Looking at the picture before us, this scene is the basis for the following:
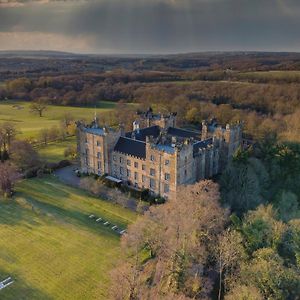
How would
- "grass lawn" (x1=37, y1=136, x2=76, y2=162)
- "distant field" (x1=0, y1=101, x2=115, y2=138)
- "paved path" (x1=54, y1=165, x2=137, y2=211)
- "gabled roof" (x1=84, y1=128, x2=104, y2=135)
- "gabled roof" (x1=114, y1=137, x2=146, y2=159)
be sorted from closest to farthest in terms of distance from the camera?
"paved path" (x1=54, y1=165, x2=137, y2=211)
"gabled roof" (x1=114, y1=137, x2=146, y2=159)
"gabled roof" (x1=84, y1=128, x2=104, y2=135)
"grass lawn" (x1=37, y1=136, x2=76, y2=162)
"distant field" (x1=0, y1=101, x2=115, y2=138)

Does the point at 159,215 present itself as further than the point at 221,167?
No

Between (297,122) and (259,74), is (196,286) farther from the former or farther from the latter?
(259,74)

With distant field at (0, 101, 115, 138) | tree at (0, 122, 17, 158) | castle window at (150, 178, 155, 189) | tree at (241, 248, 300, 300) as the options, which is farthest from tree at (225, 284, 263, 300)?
distant field at (0, 101, 115, 138)

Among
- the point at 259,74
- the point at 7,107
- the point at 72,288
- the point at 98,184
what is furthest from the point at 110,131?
the point at 259,74

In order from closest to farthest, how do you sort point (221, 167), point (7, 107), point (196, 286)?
point (196, 286)
point (221, 167)
point (7, 107)

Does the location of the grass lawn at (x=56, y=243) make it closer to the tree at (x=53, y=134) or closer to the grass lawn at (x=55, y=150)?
the grass lawn at (x=55, y=150)

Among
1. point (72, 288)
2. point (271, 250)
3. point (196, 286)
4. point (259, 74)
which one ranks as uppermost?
point (259, 74)

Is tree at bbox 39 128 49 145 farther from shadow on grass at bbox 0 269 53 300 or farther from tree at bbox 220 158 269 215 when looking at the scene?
shadow on grass at bbox 0 269 53 300
